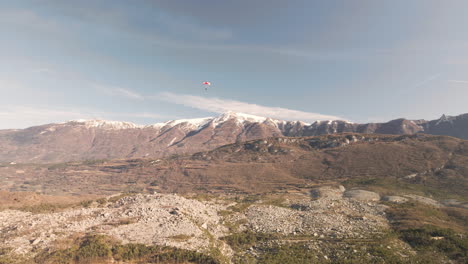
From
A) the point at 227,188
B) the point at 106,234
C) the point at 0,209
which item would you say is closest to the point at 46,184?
the point at 227,188

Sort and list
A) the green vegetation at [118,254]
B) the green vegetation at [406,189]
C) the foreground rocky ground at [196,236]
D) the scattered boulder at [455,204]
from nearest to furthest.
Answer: the green vegetation at [118,254] → the foreground rocky ground at [196,236] → the scattered boulder at [455,204] → the green vegetation at [406,189]

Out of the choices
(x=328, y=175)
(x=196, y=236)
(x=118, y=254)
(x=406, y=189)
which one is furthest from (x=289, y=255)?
(x=328, y=175)

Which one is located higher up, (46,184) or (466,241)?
Answer: (466,241)

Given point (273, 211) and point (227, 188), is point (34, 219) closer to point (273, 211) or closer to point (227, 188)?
point (273, 211)

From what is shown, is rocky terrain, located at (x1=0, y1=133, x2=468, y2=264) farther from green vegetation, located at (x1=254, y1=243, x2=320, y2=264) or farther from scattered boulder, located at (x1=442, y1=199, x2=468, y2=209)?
scattered boulder, located at (x1=442, y1=199, x2=468, y2=209)

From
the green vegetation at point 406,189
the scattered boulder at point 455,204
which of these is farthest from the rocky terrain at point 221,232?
the green vegetation at point 406,189

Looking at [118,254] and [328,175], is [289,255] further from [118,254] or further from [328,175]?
[328,175]

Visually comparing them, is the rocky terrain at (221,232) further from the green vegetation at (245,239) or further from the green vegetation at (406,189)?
the green vegetation at (406,189)
